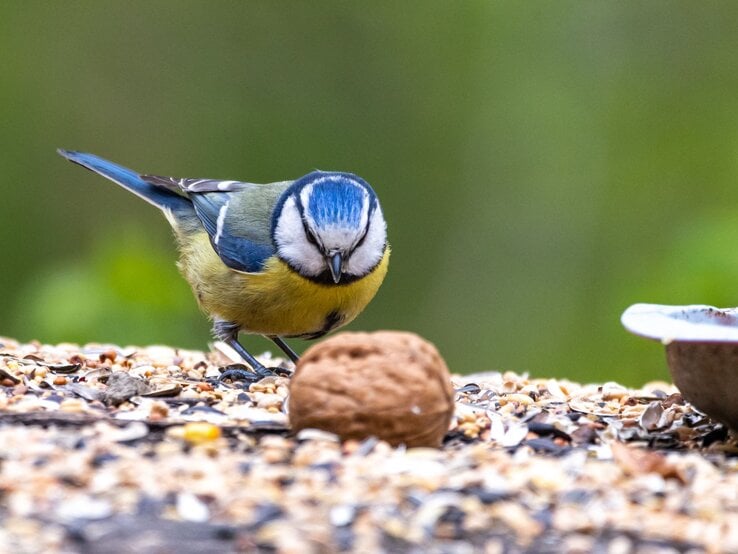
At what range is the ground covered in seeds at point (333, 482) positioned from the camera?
201 cm

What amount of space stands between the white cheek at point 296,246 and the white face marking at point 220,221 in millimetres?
337

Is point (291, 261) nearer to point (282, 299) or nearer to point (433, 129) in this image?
point (282, 299)

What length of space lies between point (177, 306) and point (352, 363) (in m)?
2.45

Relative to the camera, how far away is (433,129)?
7590 mm

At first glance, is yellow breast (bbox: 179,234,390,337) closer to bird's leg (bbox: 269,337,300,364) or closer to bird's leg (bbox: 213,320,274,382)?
bird's leg (bbox: 213,320,274,382)

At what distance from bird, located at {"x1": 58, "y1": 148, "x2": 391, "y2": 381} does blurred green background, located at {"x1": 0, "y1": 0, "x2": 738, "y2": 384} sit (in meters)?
1.80

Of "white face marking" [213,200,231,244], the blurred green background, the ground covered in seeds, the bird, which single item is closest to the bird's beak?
the bird

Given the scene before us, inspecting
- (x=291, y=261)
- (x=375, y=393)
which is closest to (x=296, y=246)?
(x=291, y=261)

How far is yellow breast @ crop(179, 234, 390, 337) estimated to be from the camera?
161 inches

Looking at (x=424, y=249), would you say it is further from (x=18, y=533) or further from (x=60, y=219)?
(x=18, y=533)

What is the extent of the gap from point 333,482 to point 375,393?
0.36 m

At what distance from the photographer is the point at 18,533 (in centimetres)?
195

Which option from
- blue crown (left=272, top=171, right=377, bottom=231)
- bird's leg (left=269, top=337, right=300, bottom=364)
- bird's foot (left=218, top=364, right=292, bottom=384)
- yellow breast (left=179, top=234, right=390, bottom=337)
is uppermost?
blue crown (left=272, top=171, right=377, bottom=231)

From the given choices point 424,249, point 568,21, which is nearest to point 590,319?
point 424,249
